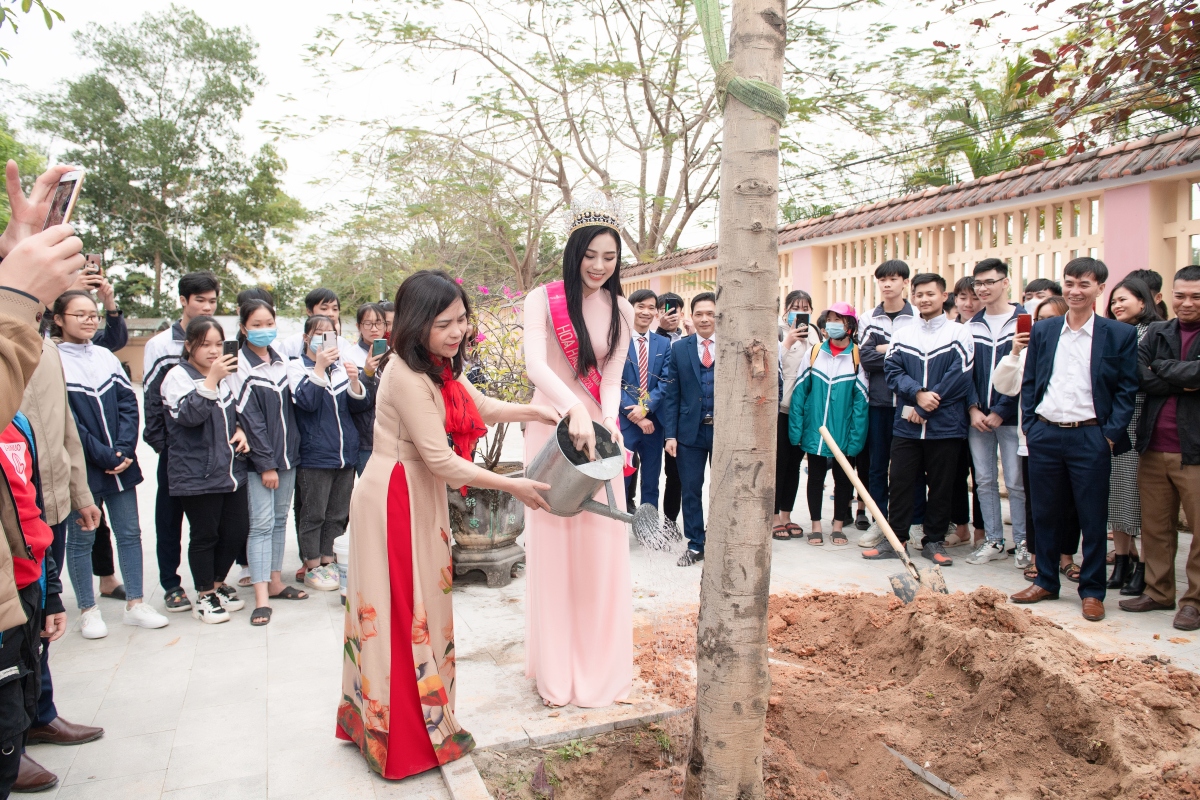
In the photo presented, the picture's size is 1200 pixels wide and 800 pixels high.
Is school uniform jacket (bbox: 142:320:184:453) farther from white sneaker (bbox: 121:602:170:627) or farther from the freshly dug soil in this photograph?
the freshly dug soil

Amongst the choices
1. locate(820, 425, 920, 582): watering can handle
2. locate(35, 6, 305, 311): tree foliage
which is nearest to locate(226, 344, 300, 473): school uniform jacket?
locate(820, 425, 920, 582): watering can handle

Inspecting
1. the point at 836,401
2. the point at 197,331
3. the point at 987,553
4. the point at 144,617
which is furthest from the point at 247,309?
the point at 987,553

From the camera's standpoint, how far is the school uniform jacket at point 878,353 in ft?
20.0

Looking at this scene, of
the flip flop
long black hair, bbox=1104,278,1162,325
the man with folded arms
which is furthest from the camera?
the flip flop

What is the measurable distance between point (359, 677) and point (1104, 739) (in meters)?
2.60

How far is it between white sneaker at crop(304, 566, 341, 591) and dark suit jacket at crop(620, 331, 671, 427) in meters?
2.31

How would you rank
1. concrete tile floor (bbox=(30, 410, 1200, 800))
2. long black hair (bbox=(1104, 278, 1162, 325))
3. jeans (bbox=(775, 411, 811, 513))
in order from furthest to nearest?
jeans (bbox=(775, 411, 811, 513)) → long black hair (bbox=(1104, 278, 1162, 325)) → concrete tile floor (bbox=(30, 410, 1200, 800))

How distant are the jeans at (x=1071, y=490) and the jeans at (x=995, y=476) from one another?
91 centimetres

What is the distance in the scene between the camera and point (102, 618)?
4.57m

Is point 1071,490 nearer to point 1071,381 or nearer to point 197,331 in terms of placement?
point 1071,381

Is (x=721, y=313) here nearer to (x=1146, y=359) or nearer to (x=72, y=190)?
(x=72, y=190)

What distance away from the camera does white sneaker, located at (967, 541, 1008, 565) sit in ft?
18.3

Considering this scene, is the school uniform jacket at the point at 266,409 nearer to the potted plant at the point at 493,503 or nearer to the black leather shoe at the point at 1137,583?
the potted plant at the point at 493,503

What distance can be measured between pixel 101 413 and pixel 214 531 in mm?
932
